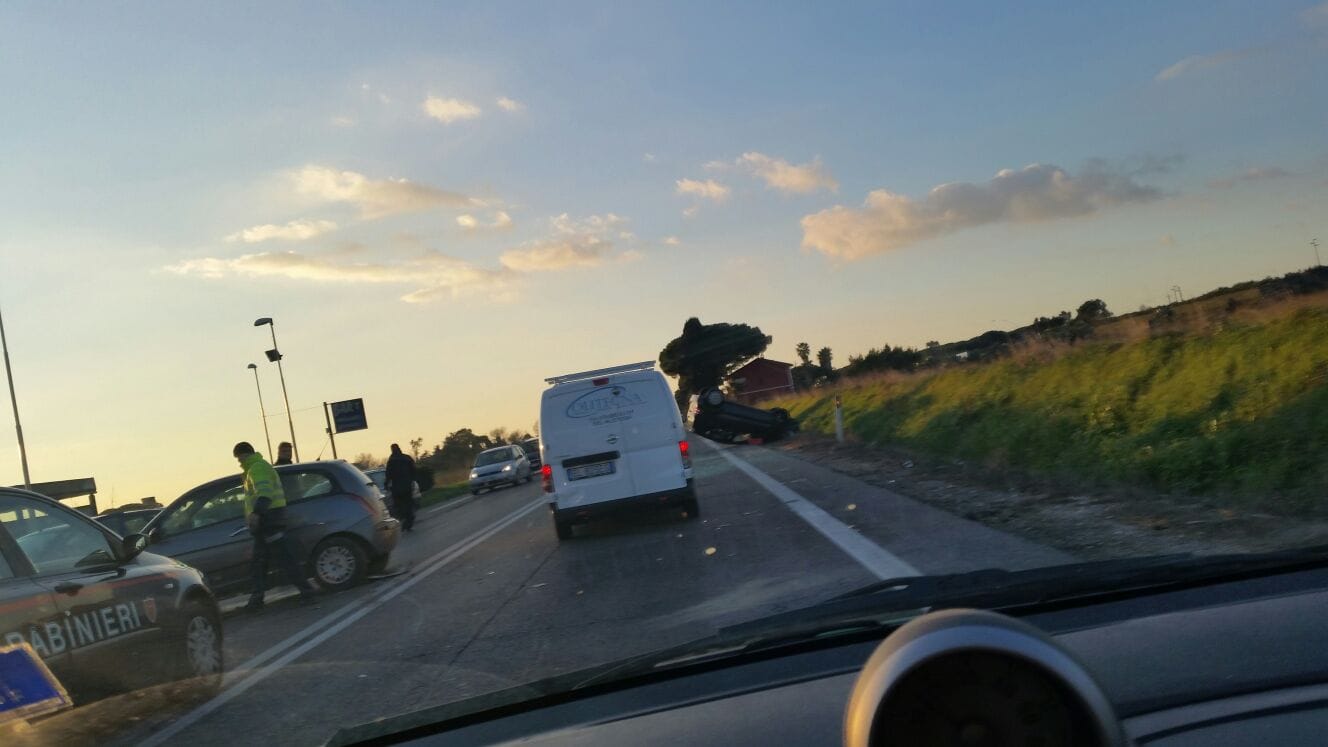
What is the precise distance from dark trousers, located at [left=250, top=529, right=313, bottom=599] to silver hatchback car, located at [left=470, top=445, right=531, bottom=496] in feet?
82.1

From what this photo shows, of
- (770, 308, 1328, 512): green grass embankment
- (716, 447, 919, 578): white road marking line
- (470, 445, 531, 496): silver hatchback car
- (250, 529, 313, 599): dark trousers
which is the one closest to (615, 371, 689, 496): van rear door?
(716, 447, 919, 578): white road marking line

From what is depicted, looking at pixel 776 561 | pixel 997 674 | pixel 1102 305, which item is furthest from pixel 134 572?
pixel 1102 305

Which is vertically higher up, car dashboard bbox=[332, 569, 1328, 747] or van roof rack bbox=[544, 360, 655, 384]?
van roof rack bbox=[544, 360, 655, 384]

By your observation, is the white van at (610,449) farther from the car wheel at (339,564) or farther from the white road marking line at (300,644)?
the car wheel at (339,564)

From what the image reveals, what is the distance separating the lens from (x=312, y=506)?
1290 centimetres

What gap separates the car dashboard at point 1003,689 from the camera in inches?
71.9

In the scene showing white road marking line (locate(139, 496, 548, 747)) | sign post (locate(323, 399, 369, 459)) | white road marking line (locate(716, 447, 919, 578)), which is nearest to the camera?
white road marking line (locate(139, 496, 548, 747))

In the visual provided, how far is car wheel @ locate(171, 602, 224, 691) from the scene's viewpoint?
7574 millimetres

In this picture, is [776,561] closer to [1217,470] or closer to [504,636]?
[504,636]

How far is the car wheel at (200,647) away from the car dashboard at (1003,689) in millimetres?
5086

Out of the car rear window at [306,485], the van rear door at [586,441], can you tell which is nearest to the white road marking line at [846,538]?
the van rear door at [586,441]

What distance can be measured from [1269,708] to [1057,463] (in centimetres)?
1276

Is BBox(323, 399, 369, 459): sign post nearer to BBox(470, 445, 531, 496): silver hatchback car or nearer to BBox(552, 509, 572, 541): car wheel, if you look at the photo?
BBox(470, 445, 531, 496): silver hatchback car

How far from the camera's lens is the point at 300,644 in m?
9.09
